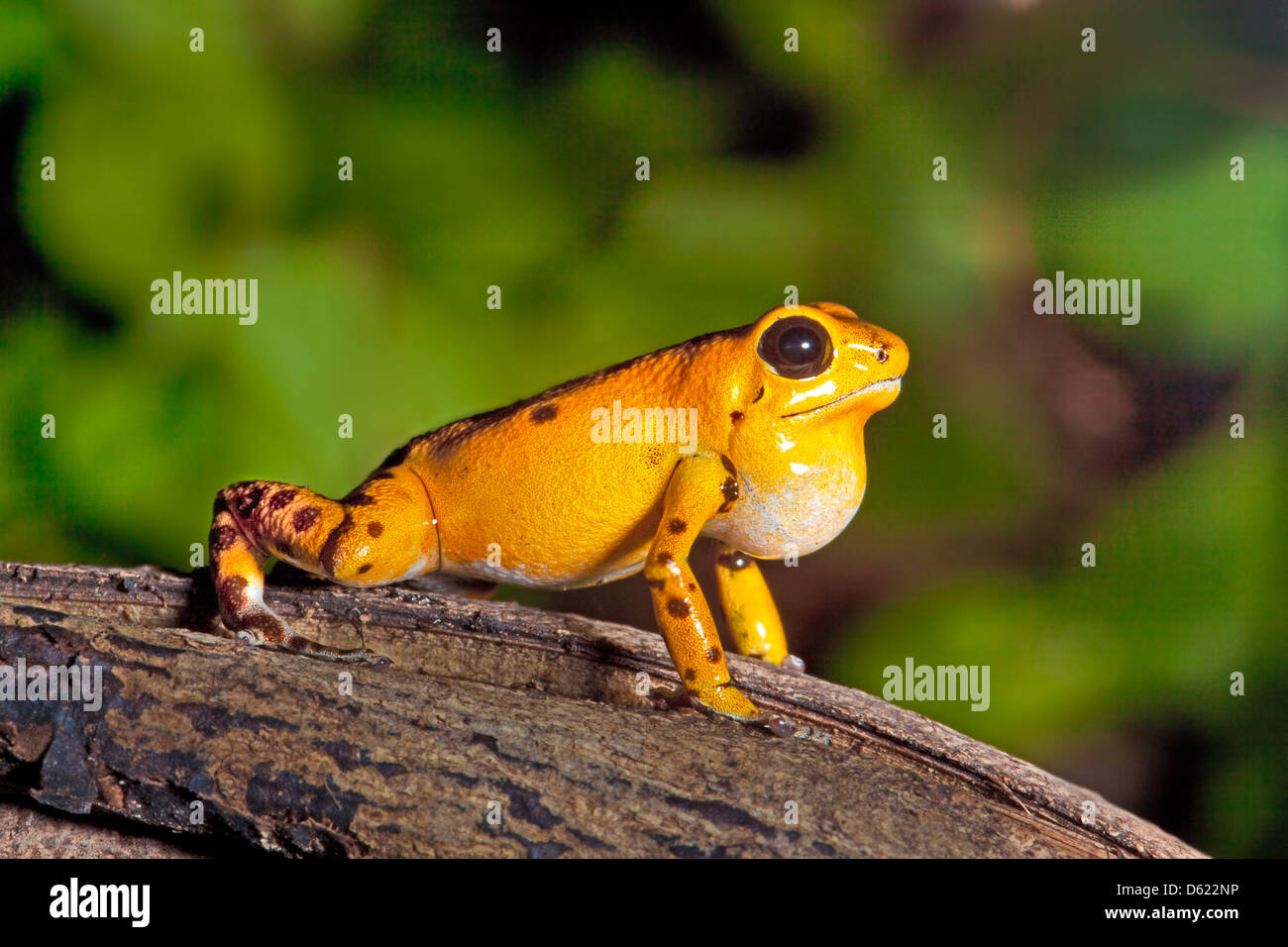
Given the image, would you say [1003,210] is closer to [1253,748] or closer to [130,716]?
[1253,748]

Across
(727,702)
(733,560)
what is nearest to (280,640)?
(727,702)

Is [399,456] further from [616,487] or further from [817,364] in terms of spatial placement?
[817,364]

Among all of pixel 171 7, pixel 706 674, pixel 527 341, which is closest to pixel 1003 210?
pixel 527 341

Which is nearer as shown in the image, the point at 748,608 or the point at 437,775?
the point at 437,775

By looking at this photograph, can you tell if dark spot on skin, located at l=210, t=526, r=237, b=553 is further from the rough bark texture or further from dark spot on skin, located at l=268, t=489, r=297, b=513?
the rough bark texture

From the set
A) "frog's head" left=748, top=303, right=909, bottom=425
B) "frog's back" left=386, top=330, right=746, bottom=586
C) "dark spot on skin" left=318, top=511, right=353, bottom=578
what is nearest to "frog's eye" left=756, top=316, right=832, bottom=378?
"frog's head" left=748, top=303, right=909, bottom=425
